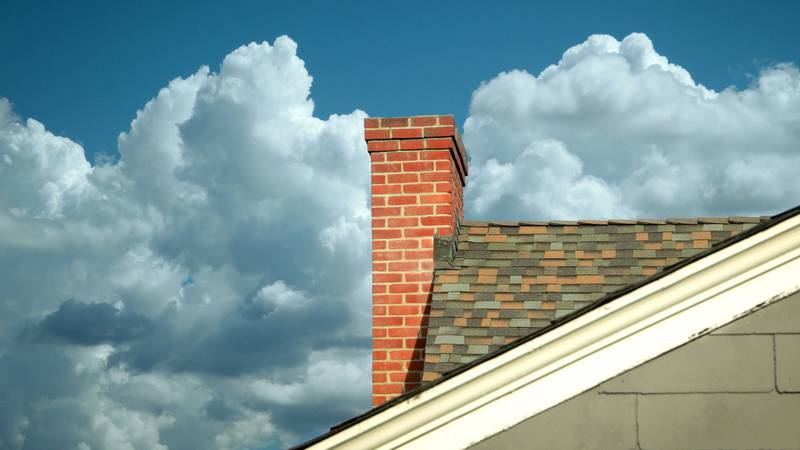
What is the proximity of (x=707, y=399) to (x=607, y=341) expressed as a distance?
55 cm

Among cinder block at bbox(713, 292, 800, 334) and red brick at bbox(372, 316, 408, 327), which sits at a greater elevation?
red brick at bbox(372, 316, 408, 327)

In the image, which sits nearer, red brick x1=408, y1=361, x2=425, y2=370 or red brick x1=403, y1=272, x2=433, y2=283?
red brick x1=408, y1=361, x2=425, y2=370

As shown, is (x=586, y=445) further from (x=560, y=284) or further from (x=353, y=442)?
(x=560, y=284)

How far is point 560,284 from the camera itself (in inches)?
368

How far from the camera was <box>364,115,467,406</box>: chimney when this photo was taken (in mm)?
9578

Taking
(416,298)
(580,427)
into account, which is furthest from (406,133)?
(580,427)

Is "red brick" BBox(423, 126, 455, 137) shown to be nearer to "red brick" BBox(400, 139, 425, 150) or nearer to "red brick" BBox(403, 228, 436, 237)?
"red brick" BBox(400, 139, 425, 150)

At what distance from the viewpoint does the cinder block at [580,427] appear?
4.84 m

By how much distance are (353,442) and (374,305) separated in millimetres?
4572

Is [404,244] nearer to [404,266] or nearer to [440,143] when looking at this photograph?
[404,266]

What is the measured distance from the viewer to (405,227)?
32.4 ft

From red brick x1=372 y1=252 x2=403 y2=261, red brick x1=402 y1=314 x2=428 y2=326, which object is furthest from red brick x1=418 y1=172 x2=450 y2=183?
red brick x1=402 y1=314 x2=428 y2=326

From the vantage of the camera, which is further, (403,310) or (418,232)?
(418,232)

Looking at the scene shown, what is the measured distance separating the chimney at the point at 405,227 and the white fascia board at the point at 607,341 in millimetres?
4422
